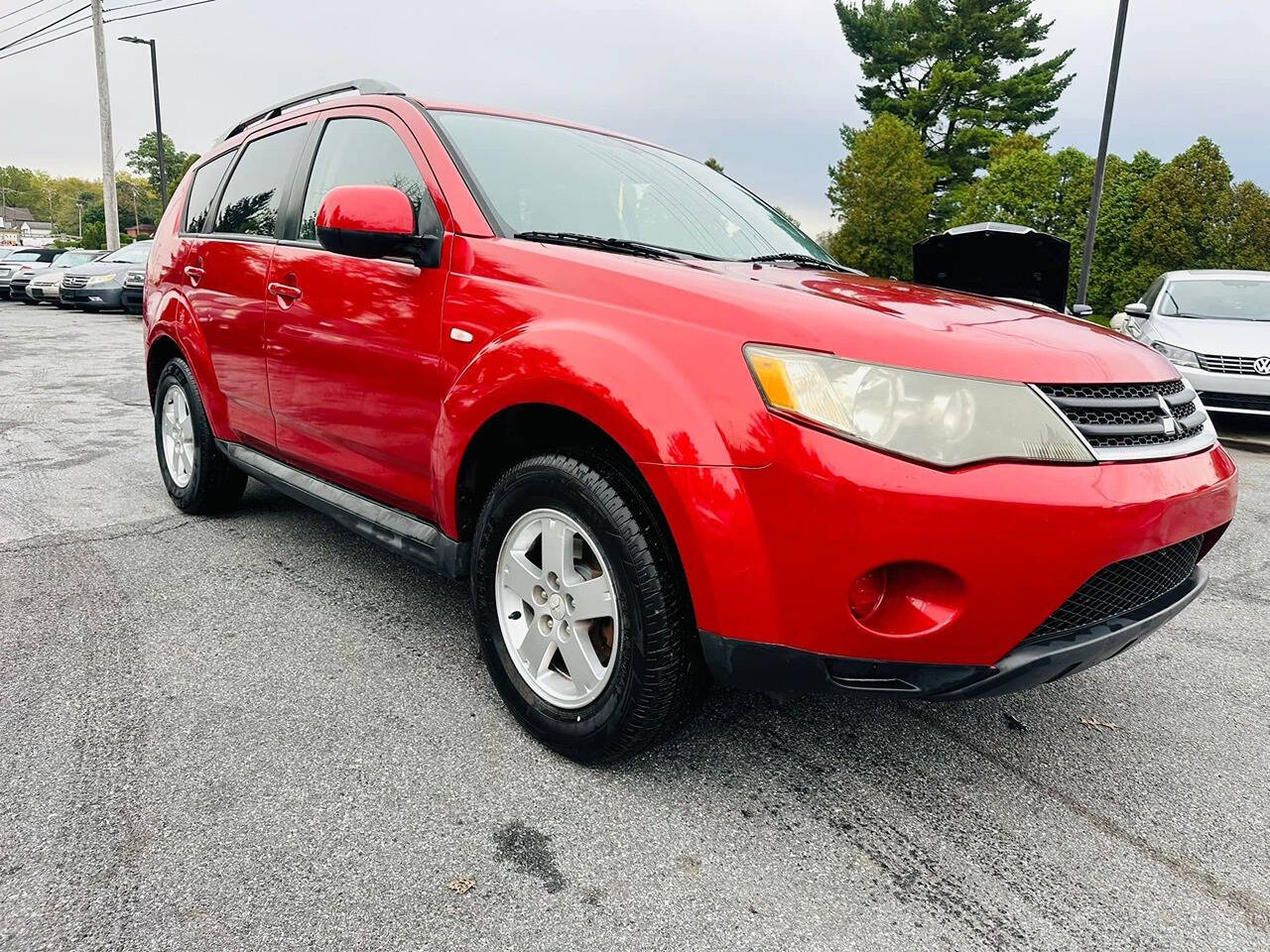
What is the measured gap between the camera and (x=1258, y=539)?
466cm

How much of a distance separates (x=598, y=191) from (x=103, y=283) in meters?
19.5

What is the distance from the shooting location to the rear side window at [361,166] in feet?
9.04

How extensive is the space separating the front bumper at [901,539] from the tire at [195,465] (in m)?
2.92

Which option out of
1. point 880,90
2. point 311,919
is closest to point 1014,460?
point 311,919

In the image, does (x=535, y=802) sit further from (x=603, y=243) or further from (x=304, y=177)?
(x=304, y=177)

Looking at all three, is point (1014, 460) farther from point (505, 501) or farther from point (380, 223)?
point (380, 223)

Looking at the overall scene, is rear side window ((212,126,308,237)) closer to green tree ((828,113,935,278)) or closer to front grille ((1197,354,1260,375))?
front grille ((1197,354,1260,375))

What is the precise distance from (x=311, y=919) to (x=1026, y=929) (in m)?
1.41

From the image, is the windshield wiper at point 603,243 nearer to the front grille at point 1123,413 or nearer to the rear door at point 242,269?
the front grille at point 1123,413

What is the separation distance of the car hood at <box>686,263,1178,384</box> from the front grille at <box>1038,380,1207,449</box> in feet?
0.08

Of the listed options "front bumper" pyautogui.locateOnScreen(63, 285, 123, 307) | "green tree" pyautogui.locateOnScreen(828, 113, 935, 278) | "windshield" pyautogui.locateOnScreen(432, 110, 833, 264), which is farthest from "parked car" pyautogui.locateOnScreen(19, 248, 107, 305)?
"green tree" pyautogui.locateOnScreen(828, 113, 935, 278)

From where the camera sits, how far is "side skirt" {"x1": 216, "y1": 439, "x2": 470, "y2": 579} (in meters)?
2.61

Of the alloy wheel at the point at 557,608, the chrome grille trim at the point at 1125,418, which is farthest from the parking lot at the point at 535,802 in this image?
the chrome grille trim at the point at 1125,418

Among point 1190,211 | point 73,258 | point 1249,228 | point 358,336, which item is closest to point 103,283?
point 73,258
